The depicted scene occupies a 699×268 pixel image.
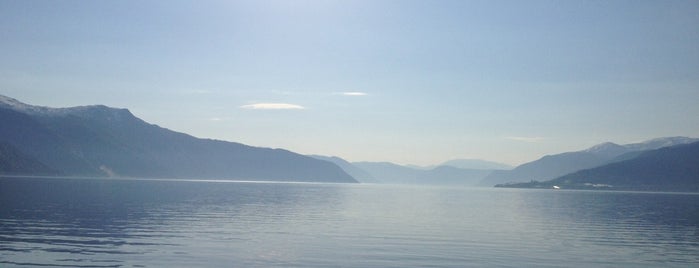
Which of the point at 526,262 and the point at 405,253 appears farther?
the point at 405,253

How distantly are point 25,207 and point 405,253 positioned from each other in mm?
59626

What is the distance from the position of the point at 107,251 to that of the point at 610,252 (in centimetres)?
4162

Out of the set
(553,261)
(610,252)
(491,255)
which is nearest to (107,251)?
(491,255)

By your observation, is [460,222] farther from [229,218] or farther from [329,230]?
[229,218]

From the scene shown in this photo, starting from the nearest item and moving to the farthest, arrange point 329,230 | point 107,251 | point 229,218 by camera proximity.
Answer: point 107,251 → point 329,230 → point 229,218

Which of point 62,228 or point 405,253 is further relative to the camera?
point 62,228

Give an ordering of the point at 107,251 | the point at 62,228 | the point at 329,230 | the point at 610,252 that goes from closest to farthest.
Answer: the point at 107,251, the point at 610,252, the point at 62,228, the point at 329,230

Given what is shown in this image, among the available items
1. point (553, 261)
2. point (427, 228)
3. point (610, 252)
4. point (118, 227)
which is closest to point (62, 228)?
point (118, 227)

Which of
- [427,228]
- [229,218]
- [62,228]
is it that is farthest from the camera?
[229,218]

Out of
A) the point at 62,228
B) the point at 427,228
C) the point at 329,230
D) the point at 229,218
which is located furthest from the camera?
the point at 229,218

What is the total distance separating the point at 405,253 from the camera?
46.5m

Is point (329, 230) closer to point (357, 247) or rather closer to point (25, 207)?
point (357, 247)

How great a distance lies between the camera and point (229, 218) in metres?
75.4

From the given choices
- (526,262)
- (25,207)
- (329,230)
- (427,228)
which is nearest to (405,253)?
(526,262)
